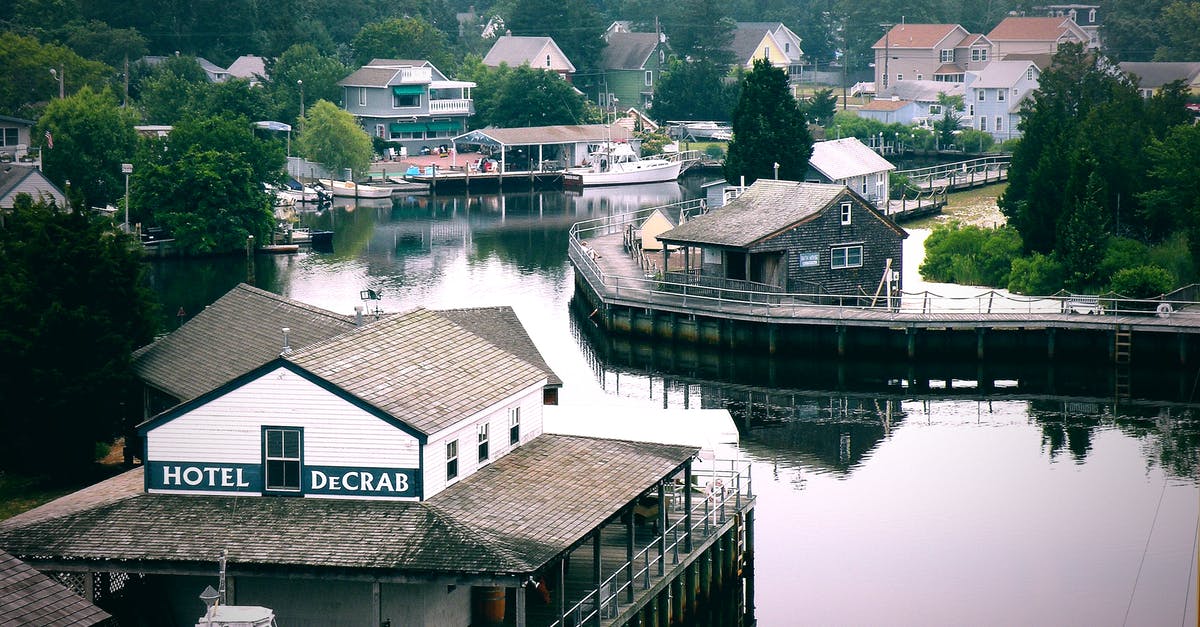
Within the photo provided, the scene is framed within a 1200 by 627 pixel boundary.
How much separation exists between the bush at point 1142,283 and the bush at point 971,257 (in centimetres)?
1049

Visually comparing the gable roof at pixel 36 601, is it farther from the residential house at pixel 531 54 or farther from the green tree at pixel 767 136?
the residential house at pixel 531 54

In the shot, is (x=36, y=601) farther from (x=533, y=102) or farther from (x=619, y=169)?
(x=533, y=102)

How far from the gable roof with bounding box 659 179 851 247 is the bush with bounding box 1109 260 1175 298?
469 inches

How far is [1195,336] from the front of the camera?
231 ft

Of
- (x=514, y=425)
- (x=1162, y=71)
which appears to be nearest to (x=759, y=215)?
(x=514, y=425)

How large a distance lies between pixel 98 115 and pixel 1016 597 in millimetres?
85521

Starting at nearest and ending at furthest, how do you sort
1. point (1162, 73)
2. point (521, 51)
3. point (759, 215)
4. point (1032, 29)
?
point (759, 215) → point (1162, 73) → point (521, 51) → point (1032, 29)

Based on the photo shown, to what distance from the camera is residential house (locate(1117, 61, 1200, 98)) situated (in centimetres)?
15450

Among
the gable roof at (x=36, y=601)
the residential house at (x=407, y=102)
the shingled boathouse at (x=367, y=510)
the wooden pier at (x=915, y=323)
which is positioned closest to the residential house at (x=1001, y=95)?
the residential house at (x=407, y=102)

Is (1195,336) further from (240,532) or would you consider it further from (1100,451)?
(240,532)

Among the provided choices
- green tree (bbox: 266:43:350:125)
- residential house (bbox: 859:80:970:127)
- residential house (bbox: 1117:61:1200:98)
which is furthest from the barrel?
residential house (bbox: 1117:61:1200:98)

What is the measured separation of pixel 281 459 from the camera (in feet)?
121

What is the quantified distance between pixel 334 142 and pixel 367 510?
99071 millimetres

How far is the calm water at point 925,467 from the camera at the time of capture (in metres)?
45.3
